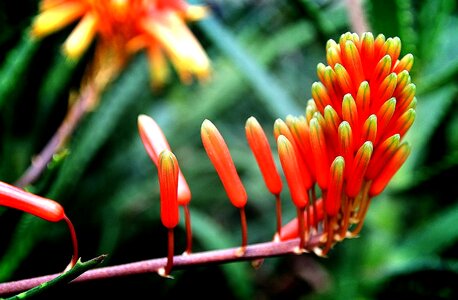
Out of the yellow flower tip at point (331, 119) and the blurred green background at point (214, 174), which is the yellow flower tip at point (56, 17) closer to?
the blurred green background at point (214, 174)

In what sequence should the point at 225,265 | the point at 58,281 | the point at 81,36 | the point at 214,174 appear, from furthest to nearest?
the point at 214,174 → the point at 225,265 → the point at 81,36 → the point at 58,281

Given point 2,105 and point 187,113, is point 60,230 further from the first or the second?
point 187,113

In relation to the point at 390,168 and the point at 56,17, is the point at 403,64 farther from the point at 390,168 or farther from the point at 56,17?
the point at 56,17

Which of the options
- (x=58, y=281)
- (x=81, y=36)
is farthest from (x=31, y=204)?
(x=81, y=36)

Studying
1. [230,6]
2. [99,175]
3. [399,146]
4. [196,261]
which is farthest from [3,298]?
[230,6]

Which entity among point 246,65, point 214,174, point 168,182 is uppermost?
point 168,182

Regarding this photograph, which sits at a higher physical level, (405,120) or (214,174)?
(405,120)

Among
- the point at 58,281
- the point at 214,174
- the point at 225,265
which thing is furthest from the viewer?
the point at 214,174

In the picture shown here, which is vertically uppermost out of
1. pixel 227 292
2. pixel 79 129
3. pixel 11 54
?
pixel 11 54
